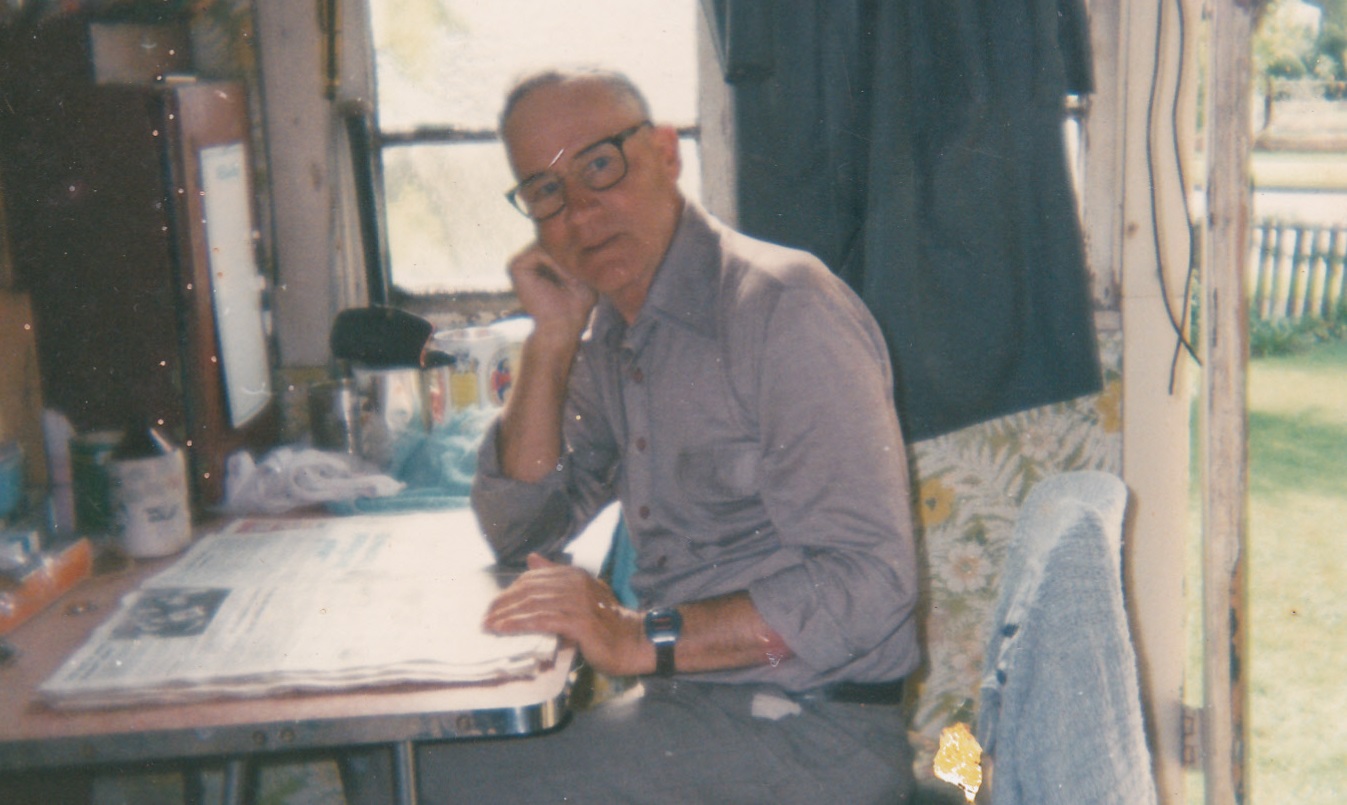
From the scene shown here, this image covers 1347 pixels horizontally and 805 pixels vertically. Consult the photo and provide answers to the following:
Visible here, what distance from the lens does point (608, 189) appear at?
133cm

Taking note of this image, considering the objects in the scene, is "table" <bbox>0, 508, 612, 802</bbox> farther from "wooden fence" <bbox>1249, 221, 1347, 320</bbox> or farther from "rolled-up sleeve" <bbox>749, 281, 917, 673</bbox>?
"wooden fence" <bbox>1249, 221, 1347, 320</bbox>

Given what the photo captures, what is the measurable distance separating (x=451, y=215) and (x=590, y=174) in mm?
914

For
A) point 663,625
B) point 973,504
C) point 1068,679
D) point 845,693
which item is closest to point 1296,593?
point 973,504

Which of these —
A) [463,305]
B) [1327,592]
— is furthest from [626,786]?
[1327,592]

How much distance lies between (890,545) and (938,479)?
3.11ft

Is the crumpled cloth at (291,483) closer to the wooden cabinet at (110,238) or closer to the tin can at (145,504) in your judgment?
the wooden cabinet at (110,238)

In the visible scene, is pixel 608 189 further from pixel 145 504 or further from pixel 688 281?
pixel 145 504

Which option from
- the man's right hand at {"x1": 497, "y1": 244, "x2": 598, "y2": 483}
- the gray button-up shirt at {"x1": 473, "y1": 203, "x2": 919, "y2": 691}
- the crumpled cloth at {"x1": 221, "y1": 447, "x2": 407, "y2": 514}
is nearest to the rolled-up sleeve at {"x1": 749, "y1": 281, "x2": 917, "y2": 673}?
the gray button-up shirt at {"x1": 473, "y1": 203, "x2": 919, "y2": 691}

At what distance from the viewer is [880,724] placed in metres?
1.25

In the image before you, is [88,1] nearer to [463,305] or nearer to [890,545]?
[463,305]

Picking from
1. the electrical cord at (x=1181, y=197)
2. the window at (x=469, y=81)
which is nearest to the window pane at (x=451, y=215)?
the window at (x=469, y=81)

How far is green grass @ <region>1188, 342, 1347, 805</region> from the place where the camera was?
254 cm

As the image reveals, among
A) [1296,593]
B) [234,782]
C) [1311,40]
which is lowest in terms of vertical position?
[1296,593]

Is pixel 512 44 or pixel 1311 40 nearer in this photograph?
pixel 512 44
